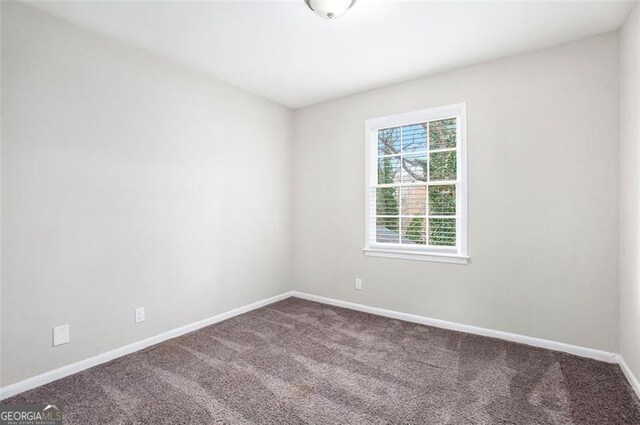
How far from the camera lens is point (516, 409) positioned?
6.20 feet

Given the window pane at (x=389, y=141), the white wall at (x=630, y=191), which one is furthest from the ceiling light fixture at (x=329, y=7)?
the white wall at (x=630, y=191)

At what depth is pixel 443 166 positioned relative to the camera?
10.6ft

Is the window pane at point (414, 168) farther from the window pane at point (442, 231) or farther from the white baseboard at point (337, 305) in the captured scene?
the white baseboard at point (337, 305)

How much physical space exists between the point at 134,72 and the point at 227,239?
178cm

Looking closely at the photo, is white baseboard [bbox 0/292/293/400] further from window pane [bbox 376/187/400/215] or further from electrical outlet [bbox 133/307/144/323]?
window pane [bbox 376/187/400/215]

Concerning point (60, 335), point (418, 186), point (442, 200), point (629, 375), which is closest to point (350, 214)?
point (418, 186)

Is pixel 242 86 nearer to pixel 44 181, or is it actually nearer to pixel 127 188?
pixel 127 188

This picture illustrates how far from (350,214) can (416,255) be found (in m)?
0.92

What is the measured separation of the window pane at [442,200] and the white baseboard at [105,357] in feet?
7.80

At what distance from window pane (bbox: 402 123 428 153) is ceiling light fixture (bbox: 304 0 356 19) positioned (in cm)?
161

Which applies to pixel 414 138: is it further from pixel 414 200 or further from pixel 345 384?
pixel 345 384

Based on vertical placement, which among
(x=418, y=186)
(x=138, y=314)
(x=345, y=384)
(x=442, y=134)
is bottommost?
(x=345, y=384)

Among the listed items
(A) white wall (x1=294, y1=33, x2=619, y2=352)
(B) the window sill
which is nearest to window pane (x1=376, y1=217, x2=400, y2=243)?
(B) the window sill

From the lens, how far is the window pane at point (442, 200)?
10.4ft
